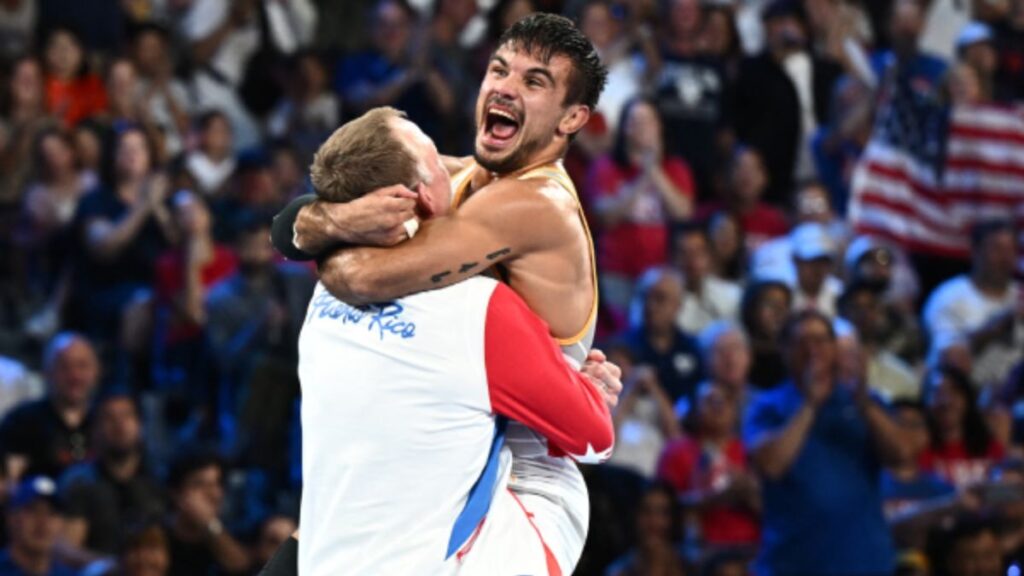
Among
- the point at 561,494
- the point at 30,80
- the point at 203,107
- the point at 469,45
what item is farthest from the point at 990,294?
the point at 561,494

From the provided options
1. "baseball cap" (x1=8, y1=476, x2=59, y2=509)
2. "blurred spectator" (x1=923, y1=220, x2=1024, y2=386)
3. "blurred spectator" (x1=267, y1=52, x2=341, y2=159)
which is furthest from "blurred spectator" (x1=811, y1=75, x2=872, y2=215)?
"baseball cap" (x1=8, y1=476, x2=59, y2=509)

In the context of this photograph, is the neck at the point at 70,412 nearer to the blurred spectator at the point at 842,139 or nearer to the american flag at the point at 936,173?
the american flag at the point at 936,173

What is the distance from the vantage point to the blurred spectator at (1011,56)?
11664mm

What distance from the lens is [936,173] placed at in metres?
11.2

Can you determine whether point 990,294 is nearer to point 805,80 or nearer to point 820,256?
point 820,256

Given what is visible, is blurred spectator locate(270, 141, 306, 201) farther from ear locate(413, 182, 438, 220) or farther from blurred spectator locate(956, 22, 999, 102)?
ear locate(413, 182, 438, 220)

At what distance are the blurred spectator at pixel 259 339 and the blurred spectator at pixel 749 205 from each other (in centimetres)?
280

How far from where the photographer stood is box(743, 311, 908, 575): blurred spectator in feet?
26.3

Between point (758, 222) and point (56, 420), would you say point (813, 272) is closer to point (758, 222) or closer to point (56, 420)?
point (758, 222)

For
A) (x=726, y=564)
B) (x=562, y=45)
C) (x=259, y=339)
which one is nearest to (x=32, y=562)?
(x=259, y=339)

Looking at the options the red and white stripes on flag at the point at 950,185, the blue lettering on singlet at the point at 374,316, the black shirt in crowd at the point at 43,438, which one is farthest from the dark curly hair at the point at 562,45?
the red and white stripes on flag at the point at 950,185

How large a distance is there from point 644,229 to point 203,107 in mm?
2769

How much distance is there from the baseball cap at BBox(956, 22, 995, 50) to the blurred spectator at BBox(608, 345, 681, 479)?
4.06 meters

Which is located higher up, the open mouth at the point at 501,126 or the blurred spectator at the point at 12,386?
the open mouth at the point at 501,126
